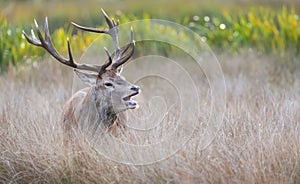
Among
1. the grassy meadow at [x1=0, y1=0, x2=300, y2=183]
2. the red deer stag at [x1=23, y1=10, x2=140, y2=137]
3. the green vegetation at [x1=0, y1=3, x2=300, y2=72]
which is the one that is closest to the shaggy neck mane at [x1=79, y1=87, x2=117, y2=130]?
the red deer stag at [x1=23, y1=10, x2=140, y2=137]

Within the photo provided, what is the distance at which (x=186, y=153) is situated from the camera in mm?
5348

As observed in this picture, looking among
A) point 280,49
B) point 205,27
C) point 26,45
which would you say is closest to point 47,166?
point 26,45

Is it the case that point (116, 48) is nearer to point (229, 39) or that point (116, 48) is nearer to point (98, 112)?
point (98, 112)

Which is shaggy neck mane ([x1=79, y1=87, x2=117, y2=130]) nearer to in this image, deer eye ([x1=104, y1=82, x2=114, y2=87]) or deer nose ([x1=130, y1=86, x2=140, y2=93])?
deer eye ([x1=104, y1=82, x2=114, y2=87])

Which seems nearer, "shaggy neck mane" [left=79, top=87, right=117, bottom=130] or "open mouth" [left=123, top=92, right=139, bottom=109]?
"open mouth" [left=123, top=92, right=139, bottom=109]

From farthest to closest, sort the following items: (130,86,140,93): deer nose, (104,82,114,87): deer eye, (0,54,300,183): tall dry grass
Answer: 1. (104,82,114,87): deer eye
2. (130,86,140,93): deer nose
3. (0,54,300,183): tall dry grass

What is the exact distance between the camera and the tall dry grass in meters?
5.12

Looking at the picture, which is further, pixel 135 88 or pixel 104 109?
pixel 104 109

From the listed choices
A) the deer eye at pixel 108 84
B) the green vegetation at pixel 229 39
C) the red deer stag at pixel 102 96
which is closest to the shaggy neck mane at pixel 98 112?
the red deer stag at pixel 102 96

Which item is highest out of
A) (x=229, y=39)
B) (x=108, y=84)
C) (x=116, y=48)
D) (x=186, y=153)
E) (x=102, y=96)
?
(x=229, y=39)

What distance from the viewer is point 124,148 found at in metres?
5.55

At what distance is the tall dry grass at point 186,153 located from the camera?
512 cm

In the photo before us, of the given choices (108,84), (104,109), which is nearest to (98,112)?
(104,109)

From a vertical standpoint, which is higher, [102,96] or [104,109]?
[102,96]
